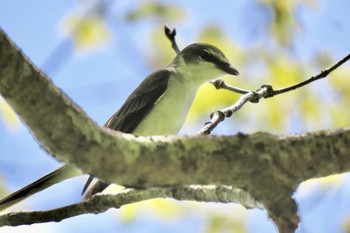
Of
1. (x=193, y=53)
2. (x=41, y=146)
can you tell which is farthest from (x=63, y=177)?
(x=41, y=146)

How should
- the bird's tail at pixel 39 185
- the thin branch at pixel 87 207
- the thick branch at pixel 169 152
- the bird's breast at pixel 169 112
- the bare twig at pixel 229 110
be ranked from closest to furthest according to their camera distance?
the thick branch at pixel 169 152 → the thin branch at pixel 87 207 → the bird's tail at pixel 39 185 → the bare twig at pixel 229 110 → the bird's breast at pixel 169 112

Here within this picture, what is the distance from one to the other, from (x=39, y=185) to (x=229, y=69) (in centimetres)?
190

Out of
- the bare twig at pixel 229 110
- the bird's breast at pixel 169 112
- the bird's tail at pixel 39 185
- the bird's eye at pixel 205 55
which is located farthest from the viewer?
the bird's eye at pixel 205 55

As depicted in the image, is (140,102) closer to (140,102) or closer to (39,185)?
(140,102)

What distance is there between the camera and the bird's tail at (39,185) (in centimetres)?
411

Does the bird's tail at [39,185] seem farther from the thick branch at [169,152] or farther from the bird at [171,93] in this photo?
the thick branch at [169,152]

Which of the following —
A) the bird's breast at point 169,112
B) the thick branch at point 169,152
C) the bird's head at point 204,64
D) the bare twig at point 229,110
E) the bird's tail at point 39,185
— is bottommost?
the thick branch at point 169,152

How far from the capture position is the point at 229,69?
518 cm

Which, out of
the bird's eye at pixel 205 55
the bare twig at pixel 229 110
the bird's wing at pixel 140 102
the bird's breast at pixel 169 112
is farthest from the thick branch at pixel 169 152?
the bird's eye at pixel 205 55

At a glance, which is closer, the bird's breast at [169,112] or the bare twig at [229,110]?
the bare twig at [229,110]

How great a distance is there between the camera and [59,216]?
3.66 metres

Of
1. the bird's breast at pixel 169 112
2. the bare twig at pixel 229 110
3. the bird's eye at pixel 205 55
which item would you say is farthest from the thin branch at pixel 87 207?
the bird's eye at pixel 205 55

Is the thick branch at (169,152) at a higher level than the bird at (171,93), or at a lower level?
lower

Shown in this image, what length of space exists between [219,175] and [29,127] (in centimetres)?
75
